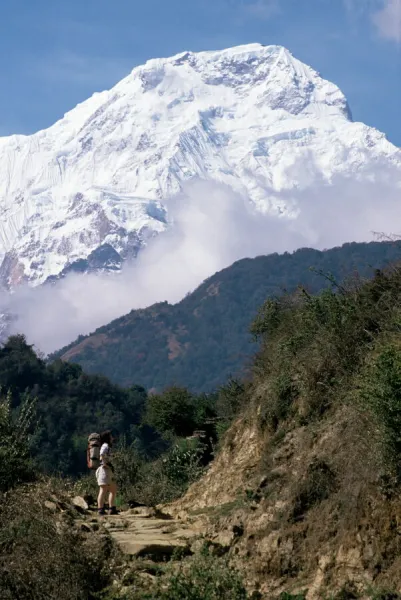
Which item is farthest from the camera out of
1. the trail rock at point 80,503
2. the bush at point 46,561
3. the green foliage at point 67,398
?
the green foliage at point 67,398

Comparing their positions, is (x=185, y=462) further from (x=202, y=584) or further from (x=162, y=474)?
(x=202, y=584)

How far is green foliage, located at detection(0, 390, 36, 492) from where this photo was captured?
16.2 meters

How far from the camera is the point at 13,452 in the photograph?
1653 centimetres

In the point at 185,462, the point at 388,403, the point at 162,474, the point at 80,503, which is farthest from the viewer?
the point at 185,462

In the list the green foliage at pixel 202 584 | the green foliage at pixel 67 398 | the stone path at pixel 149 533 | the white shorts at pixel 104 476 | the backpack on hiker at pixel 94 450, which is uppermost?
the green foliage at pixel 67 398

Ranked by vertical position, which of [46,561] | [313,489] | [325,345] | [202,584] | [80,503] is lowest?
[202,584]

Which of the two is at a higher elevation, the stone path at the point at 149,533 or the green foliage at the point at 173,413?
the green foliage at the point at 173,413

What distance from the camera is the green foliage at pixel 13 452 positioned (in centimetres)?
1617

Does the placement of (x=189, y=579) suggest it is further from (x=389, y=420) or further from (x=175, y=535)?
(x=175, y=535)

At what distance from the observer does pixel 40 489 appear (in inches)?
599

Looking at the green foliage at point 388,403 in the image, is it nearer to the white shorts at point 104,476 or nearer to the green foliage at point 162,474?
the white shorts at point 104,476

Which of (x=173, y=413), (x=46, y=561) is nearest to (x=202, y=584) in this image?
(x=46, y=561)

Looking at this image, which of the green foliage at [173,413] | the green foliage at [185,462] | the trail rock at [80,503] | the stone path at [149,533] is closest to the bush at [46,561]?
the stone path at [149,533]

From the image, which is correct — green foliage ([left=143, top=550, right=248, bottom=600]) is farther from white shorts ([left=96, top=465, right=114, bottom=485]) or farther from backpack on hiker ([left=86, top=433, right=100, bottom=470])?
backpack on hiker ([left=86, top=433, right=100, bottom=470])
